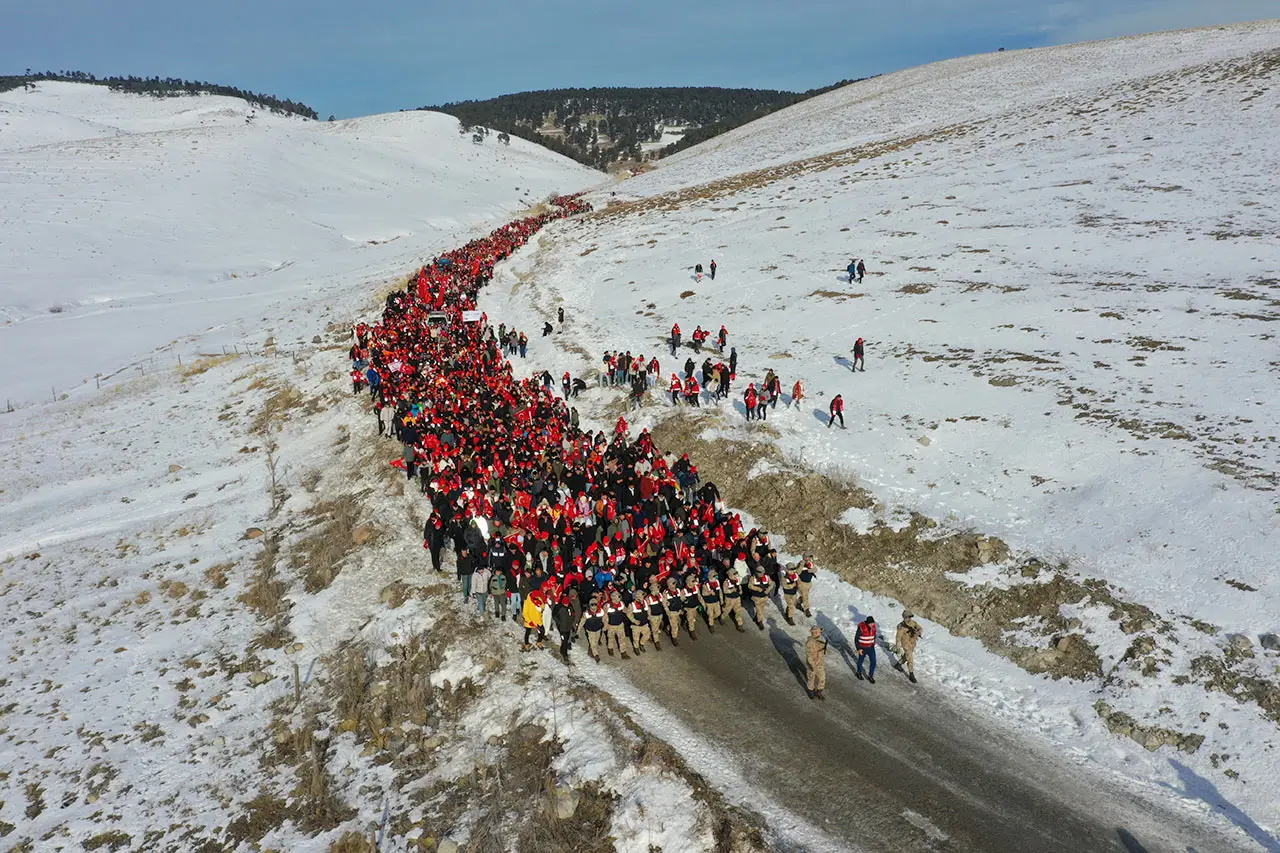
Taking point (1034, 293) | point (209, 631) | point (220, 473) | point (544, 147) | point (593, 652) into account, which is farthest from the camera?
point (544, 147)

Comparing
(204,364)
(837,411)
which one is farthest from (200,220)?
(837,411)

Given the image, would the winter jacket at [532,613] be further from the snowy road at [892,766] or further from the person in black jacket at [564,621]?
the snowy road at [892,766]

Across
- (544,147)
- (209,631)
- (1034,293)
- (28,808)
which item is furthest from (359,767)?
(544,147)

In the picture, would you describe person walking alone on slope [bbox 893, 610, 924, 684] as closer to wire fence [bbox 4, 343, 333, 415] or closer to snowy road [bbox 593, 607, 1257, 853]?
snowy road [bbox 593, 607, 1257, 853]

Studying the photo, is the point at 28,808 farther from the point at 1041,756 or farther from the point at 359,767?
the point at 1041,756

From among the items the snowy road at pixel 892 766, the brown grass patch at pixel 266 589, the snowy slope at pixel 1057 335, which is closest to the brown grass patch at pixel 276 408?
the brown grass patch at pixel 266 589

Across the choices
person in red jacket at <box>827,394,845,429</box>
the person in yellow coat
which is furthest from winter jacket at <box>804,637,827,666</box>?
person in red jacket at <box>827,394,845,429</box>
